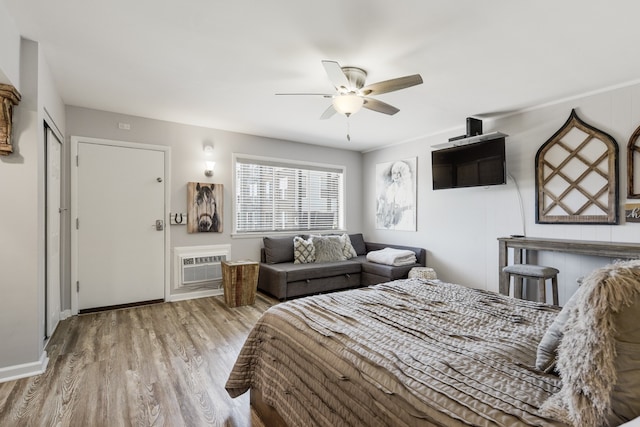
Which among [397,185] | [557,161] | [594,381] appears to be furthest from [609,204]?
[594,381]

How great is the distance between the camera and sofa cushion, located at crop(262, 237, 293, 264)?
4.66 m

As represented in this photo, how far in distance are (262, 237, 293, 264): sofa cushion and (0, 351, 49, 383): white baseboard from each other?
274 cm

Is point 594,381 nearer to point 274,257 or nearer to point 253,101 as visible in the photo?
point 253,101

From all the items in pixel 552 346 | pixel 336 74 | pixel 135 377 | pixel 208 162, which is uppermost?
pixel 336 74

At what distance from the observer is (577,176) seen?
10.5ft

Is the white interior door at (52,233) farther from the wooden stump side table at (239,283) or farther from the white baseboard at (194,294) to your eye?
the wooden stump side table at (239,283)

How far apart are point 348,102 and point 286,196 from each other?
9.12 feet

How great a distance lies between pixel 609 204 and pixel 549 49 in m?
1.70

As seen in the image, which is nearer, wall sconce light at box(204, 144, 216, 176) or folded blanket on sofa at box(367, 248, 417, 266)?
wall sconce light at box(204, 144, 216, 176)

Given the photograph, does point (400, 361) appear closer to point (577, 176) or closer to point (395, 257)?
point (577, 176)

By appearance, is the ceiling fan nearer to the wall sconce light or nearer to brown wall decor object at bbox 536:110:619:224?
brown wall decor object at bbox 536:110:619:224

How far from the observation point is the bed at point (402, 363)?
35.3 inches

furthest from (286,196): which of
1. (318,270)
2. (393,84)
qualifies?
(393,84)

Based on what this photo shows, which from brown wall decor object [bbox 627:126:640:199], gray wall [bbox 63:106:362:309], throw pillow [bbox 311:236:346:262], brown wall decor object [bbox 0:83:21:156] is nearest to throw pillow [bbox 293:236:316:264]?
throw pillow [bbox 311:236:346:262]
